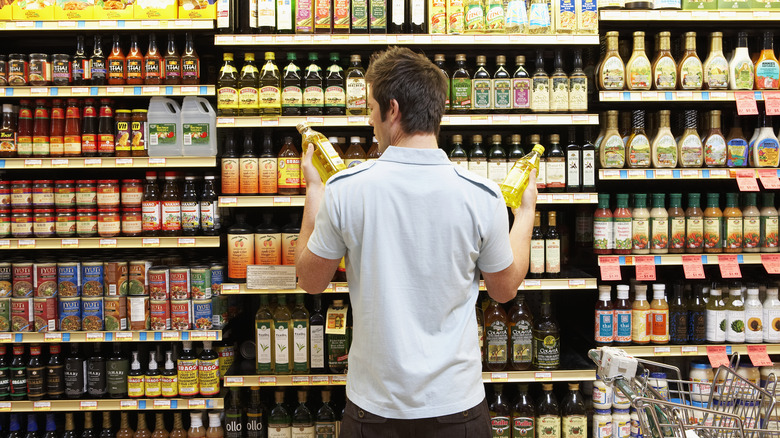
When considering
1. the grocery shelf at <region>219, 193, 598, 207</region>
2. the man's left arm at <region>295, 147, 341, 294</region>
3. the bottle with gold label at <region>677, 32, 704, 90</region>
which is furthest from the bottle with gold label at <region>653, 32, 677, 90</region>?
the man's left arm at <region>295, 147, 341, 294</region>

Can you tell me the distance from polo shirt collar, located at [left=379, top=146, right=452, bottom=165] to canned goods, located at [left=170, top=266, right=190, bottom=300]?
74.9 inches

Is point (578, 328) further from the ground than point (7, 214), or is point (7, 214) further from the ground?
point (7, 214)

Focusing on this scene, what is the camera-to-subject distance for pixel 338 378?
115 inches

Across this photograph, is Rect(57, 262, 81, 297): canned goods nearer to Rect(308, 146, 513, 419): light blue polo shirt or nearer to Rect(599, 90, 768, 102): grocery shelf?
Rect(308, 146, 513, 419): light blue polo shirt

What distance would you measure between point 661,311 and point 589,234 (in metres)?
0.50

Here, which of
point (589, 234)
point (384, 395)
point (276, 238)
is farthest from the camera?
point (589, 234)

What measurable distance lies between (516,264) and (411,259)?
1.08 feet

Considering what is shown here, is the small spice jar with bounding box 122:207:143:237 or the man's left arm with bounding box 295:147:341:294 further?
the small spice jar with bounding box 122:207:143:237

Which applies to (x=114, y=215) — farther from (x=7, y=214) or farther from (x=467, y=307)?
(x=467, y=307)

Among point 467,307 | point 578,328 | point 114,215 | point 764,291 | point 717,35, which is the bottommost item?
point 578,328

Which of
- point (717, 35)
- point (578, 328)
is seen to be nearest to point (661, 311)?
point (578, 328)

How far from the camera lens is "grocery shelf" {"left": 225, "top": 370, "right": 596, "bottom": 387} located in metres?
2.93

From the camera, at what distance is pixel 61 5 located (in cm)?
304

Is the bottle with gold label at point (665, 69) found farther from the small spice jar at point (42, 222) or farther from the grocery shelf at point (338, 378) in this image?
the small spice jar at point (42, 222)
